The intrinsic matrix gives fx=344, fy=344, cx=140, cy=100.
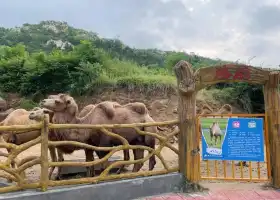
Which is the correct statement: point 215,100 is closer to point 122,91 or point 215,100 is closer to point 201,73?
point 122,91

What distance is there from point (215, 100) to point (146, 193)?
1239 centimetres

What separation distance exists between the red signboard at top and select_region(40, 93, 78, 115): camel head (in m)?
3.07

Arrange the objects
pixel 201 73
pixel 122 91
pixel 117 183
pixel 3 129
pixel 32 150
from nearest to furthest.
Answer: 1. pixel 3 129
2. pixel 117 183
3. pixel 201 73
4. pixel 32 150
5. pixel 122 91

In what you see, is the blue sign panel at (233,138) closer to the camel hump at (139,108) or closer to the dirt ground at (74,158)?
the camel hump at (139,108)

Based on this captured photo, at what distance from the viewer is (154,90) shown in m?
17.2

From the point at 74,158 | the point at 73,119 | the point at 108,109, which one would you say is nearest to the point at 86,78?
the point at 74,158

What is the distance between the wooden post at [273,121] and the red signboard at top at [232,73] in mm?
500

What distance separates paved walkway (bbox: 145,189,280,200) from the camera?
622 cm

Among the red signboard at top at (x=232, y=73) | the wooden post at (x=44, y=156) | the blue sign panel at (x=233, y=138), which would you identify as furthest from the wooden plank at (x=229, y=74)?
the wooden post at (x=44, y=156)

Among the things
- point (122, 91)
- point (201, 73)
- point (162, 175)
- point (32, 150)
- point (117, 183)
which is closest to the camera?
point (117, 183)

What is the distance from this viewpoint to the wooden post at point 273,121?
273 inches

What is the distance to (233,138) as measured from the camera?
700 centimetres

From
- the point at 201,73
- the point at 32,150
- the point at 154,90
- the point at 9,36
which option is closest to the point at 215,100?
the point at 154,90

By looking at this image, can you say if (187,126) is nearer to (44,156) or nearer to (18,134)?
(44,156)
